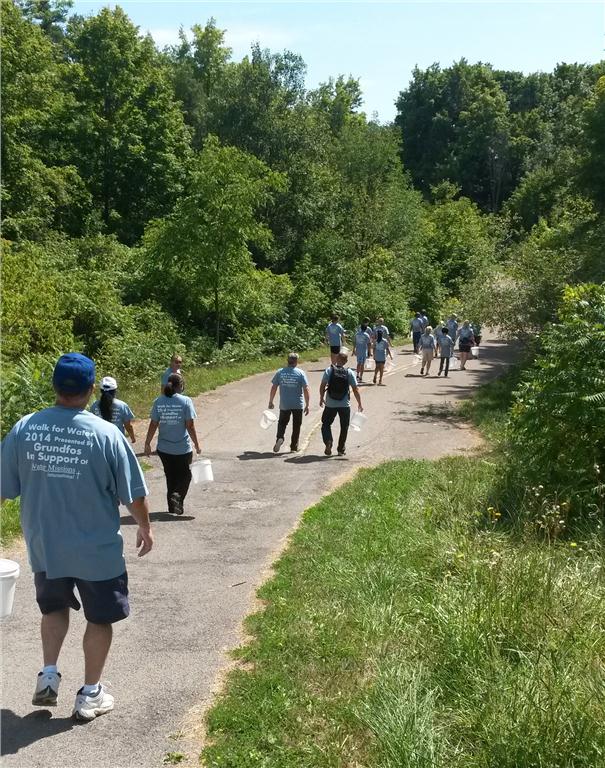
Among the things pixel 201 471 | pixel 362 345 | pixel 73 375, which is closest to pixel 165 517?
pixel 201 471

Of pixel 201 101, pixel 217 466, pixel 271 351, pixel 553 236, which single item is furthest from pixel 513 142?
pixel 217 466

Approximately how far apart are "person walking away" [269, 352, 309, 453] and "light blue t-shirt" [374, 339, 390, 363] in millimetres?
9007

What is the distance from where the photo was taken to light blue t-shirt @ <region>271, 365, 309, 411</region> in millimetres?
14812

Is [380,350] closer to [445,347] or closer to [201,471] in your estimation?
[445,347]

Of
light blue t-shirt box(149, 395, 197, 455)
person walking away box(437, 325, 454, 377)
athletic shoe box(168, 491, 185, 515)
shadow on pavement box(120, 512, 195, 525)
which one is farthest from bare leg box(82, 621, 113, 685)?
person walking away box(437, 325, 454, 377)

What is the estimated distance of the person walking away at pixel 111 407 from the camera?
32.9 ft

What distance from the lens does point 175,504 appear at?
405 inches

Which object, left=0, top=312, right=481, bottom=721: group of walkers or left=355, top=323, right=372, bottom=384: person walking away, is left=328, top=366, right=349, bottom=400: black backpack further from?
left=355, top=323, right=372, bottom=384: person walking away

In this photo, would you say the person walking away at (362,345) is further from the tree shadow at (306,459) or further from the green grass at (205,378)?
the tree shadow at (306,459)

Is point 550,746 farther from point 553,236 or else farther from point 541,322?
point 553,236

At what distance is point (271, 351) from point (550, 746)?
2687 cm

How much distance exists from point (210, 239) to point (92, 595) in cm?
2335

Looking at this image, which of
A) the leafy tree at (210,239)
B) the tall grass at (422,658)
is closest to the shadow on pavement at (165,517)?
the tall grass at (422,658)

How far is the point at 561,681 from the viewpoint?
505 cm
